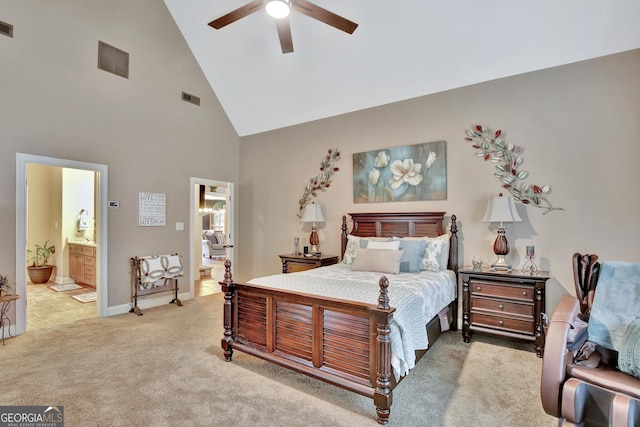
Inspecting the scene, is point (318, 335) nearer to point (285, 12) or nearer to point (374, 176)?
point (285, 12)

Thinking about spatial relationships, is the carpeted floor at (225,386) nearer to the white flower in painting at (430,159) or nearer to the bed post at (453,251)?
the bed post at (453,251)

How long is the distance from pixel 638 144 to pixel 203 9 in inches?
215

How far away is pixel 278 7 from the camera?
8.47ft

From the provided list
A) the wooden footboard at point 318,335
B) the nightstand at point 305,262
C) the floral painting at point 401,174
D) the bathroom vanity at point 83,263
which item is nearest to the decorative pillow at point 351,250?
the nightstand at point 305,262

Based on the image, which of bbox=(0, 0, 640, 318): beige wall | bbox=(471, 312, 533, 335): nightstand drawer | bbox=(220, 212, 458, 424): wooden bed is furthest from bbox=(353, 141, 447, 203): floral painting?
bbox=(220, 212, 458, 424): wooden bed

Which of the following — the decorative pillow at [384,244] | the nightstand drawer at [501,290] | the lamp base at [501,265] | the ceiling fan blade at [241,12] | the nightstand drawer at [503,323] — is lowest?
the nightstand drawer at [503,323]

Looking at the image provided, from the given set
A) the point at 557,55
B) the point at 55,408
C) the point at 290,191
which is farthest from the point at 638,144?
the point at 55,408

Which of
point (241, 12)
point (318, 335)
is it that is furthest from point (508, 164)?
point (241, 12)

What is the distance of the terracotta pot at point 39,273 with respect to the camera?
248 inches

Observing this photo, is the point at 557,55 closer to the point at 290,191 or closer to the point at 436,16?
the point at 436,16

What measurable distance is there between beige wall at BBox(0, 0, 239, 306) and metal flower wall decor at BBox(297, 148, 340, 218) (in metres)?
1.76

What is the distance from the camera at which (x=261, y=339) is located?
110 inches

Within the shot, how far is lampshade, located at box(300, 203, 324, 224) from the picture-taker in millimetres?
4950

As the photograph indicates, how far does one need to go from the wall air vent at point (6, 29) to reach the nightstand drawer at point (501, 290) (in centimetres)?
579
